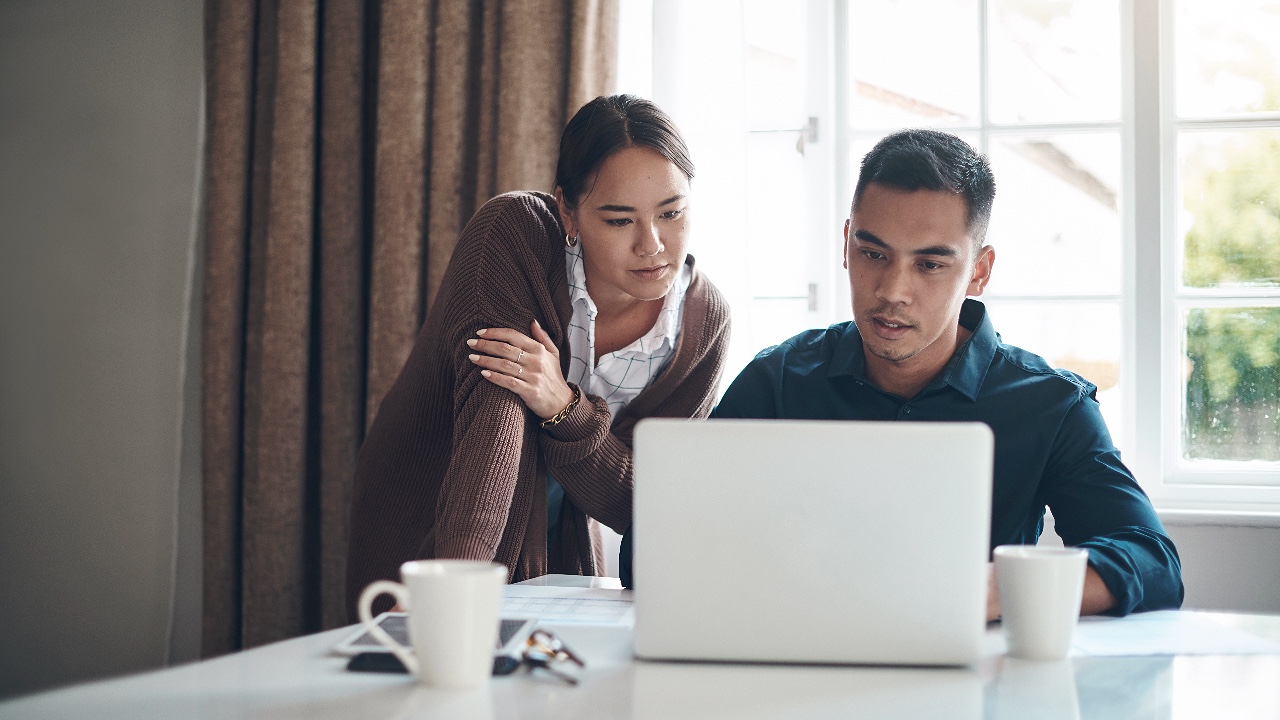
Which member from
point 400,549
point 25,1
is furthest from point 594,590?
point 25,1

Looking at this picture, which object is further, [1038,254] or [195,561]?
[195,561]

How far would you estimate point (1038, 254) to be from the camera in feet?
7.70

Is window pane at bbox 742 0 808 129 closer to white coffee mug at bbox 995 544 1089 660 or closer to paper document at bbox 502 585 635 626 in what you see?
paper document at bbox 502 585 635 626

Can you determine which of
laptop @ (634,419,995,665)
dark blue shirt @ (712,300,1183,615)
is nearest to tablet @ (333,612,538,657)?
laptop @ (634,419,995,665)

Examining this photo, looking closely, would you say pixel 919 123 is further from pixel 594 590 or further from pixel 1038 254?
pixel 594 590

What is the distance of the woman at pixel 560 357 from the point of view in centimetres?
148

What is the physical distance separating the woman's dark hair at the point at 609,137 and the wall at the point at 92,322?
1.45 m

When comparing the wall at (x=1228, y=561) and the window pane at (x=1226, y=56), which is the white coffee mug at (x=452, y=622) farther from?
the window pane at (x=1226, y=56)

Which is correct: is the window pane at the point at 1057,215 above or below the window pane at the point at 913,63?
below

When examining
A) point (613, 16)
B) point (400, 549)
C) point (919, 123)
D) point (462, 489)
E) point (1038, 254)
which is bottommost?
point (400, 549)

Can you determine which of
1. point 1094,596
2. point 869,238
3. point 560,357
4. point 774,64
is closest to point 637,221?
point 560,357

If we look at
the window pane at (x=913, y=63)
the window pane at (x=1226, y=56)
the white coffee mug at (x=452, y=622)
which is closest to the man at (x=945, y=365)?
the white coffee mug at (x=452, y=622)

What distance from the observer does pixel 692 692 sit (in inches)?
29.2

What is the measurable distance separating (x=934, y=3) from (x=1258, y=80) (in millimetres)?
729
